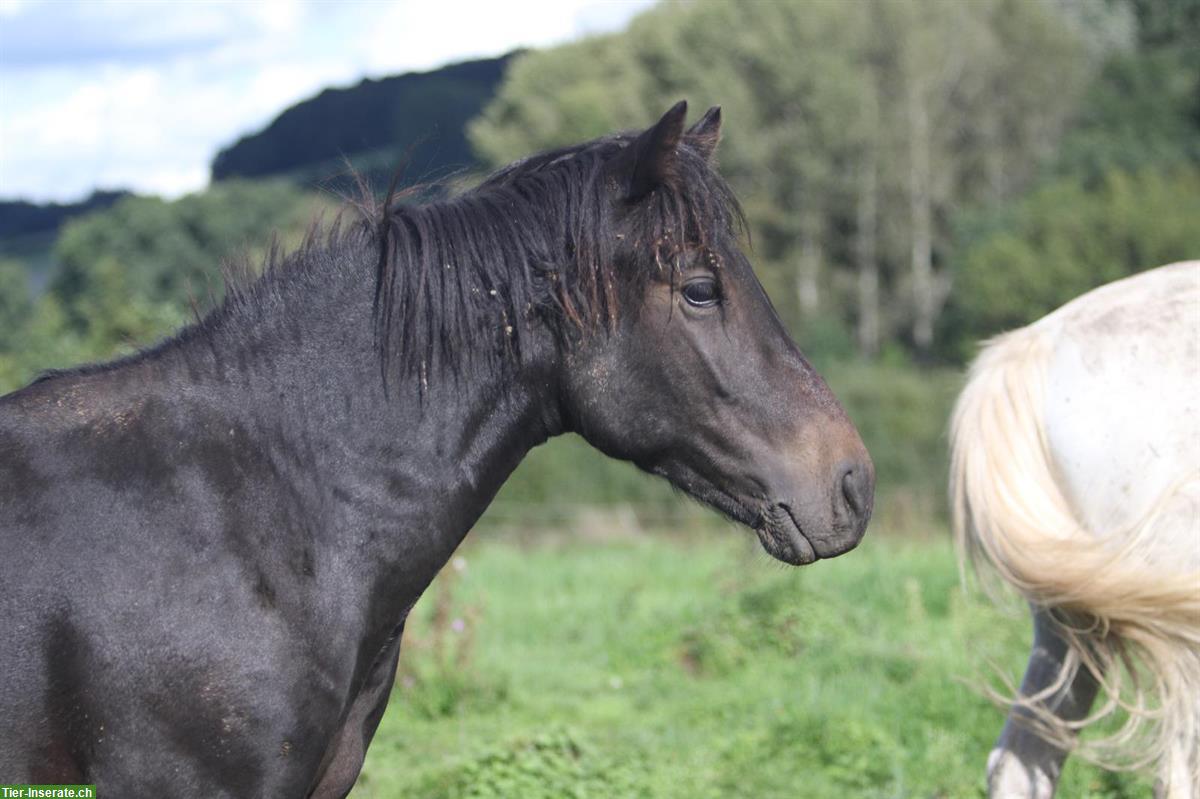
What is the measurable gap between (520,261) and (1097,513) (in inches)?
87.9

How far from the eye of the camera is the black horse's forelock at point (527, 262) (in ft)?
9.06

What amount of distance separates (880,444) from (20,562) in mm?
Answer: 23836

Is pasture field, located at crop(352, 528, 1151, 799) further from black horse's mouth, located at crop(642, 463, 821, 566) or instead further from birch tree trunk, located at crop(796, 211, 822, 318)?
birch tree trunk, located at crop(796, 211, 822, 318)

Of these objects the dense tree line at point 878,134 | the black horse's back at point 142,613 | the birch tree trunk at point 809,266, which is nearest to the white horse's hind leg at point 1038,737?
the black horse's back at point 142,613

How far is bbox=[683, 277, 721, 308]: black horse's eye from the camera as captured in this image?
2.77 metres

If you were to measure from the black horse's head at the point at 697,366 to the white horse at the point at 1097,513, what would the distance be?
1408 mm

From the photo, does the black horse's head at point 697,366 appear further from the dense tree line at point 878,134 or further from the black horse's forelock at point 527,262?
the dense tree line at point 878,134

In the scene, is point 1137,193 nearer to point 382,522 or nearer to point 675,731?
point 675,731

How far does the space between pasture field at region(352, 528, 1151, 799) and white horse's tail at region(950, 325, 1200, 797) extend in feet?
1.47

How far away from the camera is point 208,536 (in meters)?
2.58

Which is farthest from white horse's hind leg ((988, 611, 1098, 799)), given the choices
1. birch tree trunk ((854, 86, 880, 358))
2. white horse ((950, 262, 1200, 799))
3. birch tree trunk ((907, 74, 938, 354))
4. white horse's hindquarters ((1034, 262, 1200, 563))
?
birch tree trunk ((907, 74, 938, 354))

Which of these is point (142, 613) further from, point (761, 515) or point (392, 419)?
point (761, 515)

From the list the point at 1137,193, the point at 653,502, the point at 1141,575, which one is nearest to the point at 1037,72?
the point at 1137,193

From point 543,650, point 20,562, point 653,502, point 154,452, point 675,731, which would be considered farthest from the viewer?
point 653,502
